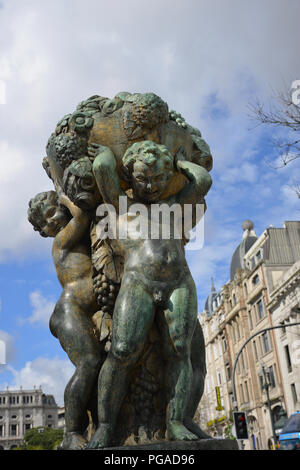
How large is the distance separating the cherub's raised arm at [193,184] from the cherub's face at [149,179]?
0.21 m

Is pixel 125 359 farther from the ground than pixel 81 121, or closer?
closer

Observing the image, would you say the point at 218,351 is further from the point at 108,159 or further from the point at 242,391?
the point at 108,159

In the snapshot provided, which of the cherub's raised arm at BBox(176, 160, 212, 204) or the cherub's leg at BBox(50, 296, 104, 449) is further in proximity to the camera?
→ the cherub's raised arm at BBox(176, 160, 212, 204)

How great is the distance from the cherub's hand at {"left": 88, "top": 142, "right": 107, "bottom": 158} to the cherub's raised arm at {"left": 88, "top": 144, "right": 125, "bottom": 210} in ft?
0.26

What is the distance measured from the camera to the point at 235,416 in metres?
14.4

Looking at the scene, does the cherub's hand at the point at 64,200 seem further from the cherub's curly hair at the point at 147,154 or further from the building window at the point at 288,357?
the building window at the point at 288,357

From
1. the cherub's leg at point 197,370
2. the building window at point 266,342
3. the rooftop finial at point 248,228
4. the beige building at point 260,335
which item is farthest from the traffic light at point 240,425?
the rooftop finial at point 248,228

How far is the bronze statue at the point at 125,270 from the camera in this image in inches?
116

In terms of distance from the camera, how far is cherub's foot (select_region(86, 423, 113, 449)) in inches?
109

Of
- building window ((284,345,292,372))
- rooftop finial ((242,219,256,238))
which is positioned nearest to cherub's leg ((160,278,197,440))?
building window ((284,345,292,372))

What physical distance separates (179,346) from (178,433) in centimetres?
51

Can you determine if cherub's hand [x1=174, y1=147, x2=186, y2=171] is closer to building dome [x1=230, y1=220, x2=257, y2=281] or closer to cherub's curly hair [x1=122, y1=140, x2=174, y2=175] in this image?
cherub's curly hair [x1=122, y1=140, x2=174, y2=175]

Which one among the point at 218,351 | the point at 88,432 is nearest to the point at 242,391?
the point at 218,351
